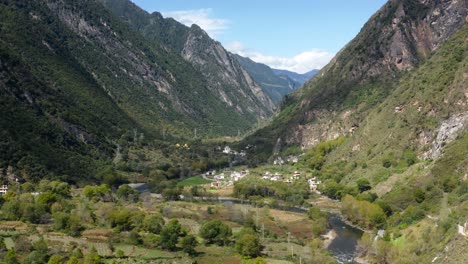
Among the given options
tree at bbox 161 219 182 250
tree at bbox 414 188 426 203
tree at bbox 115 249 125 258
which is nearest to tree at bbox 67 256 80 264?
tree at bbox 115 249 125 258

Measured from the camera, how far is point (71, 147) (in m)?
181

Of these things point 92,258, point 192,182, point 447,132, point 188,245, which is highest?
point 447,132

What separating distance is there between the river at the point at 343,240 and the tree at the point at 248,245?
48.0ft

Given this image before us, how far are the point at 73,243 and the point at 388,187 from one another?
77775mm

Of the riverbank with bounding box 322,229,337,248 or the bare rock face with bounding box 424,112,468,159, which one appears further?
the bare rock face with bounding box 424,112,468,159

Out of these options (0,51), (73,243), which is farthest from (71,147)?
(73,243)

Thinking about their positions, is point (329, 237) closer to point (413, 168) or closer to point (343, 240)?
point (343, 240)

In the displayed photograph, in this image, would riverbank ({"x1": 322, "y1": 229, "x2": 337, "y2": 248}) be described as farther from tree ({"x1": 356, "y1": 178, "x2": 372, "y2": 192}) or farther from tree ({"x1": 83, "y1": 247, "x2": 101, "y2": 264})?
tree ({"x1": 83, "y1": 247, "x2": 101, "y2": 264})

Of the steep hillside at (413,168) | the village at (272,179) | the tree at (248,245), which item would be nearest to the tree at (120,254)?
the tree at (248,245)

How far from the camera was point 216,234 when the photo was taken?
104 metres

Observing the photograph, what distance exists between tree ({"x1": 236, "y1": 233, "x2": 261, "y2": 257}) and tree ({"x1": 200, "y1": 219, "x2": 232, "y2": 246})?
16.1 feet

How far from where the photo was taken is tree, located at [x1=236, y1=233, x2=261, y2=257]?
314 ft

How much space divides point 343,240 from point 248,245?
25.0 meters

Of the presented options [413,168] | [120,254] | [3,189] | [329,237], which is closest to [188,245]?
[120,254]
